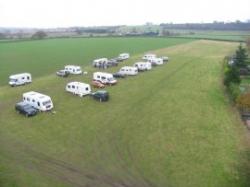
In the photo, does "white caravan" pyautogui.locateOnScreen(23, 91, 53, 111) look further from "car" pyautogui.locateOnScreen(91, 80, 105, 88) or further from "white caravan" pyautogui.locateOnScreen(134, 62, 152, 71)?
"white caravan" pyautogui.locateOnScreen(134, 62, 152, 71)

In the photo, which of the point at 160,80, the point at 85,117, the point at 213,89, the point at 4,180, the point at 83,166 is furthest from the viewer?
the point at 160,80

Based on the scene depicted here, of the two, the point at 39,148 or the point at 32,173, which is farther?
the point at 39,148

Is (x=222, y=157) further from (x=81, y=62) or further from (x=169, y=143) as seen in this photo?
(x=81, y=62)

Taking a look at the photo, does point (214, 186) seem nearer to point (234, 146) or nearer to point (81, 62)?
point (234, 146)

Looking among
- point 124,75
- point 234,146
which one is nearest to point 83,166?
point 234,146

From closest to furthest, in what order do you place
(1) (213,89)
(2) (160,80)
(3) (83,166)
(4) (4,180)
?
1. (4) (4,180)
2. (3) (83,166)
3. (1) (213,89)
4. (2) (160,80)

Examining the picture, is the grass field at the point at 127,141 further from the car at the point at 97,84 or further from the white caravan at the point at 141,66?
the white caravan at the point at 141,66

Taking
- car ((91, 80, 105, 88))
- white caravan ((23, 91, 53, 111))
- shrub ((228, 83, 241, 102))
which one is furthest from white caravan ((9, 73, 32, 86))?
shrub ((228, 83, 241, 102))
